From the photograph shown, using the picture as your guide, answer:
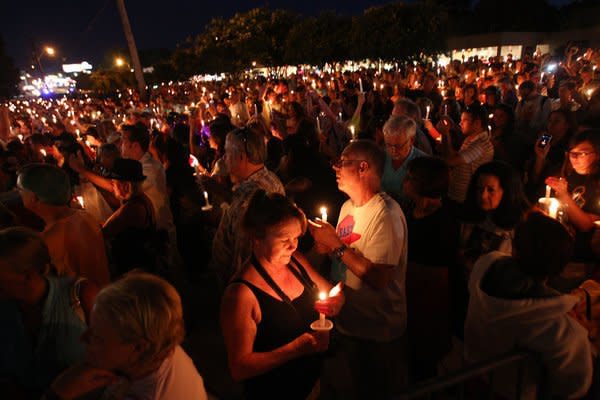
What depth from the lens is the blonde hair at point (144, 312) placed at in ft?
5.08

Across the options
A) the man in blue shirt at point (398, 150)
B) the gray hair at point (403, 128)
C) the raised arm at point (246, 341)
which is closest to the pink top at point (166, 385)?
the raised arm at point (246, 341)

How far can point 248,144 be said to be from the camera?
3.22m

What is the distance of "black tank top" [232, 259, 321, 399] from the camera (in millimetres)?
2119

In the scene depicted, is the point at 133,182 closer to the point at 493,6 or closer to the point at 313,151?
the point at 313,151

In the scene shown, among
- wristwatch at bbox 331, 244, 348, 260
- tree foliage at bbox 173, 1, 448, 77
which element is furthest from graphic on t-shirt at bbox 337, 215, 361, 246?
tree foliage at bbox 173, 1, 448, 77

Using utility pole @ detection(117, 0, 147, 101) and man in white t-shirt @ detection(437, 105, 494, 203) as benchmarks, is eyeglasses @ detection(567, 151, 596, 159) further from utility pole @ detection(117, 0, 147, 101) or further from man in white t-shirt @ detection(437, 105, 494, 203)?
utility pole @ detection(117, 0, 147, 101)

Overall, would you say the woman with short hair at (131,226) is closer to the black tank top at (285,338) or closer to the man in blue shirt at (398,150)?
the black tank top at (285,338)

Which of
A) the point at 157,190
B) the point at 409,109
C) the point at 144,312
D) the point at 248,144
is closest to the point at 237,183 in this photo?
the point at 248,144

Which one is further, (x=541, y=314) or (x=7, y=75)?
(x=7, y=75)

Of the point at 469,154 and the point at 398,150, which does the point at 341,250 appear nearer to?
the point at 398,150

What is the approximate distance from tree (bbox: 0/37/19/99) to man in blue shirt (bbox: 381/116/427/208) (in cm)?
6200

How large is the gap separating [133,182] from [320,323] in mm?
2408

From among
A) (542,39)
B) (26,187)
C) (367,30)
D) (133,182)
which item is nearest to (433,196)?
(133,182)

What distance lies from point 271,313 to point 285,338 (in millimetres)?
177
